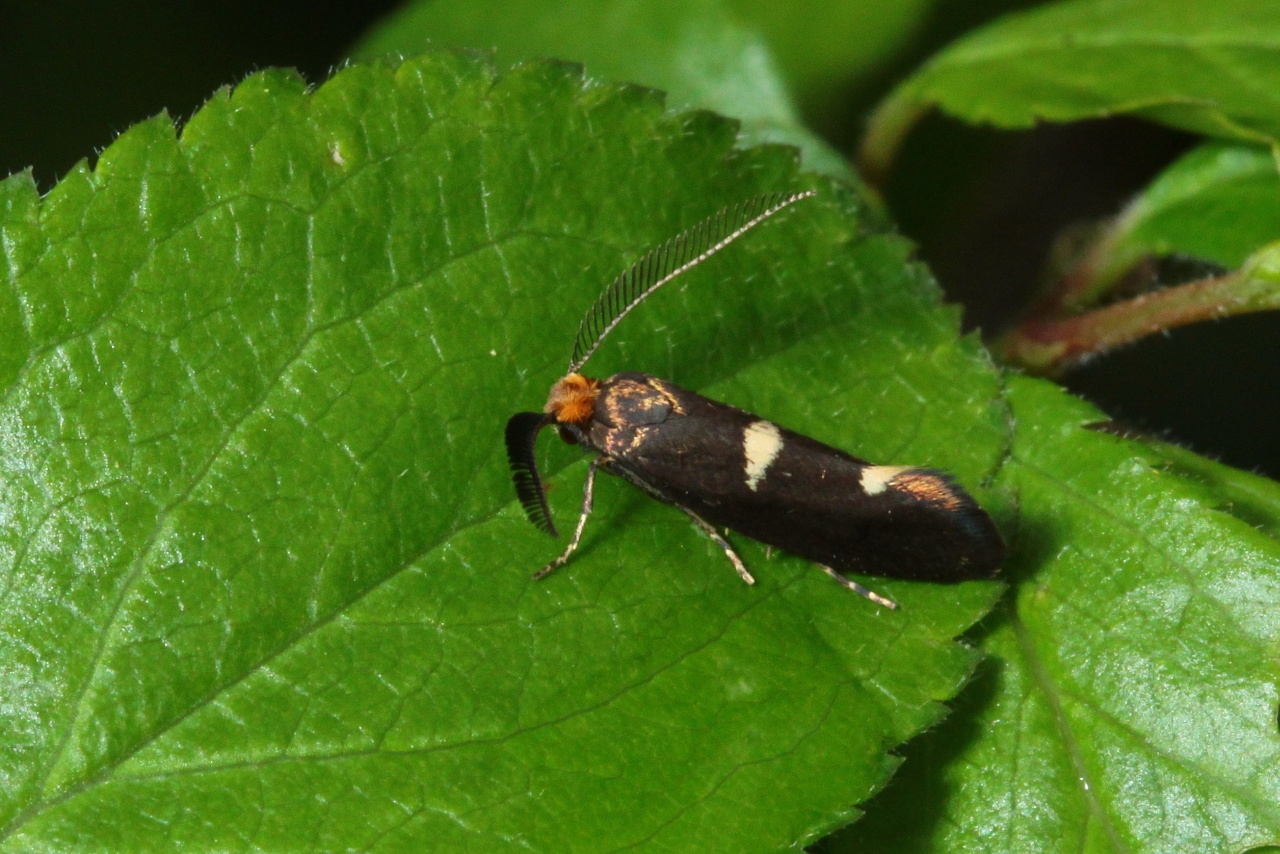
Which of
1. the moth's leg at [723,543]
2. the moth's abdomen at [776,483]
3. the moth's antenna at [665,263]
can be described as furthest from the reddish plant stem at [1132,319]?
the moth's leg at [723,543]

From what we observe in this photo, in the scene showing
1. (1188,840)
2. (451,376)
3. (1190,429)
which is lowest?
(1190,429)

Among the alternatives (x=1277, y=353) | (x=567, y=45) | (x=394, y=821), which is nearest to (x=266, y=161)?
(x=394, y=821)

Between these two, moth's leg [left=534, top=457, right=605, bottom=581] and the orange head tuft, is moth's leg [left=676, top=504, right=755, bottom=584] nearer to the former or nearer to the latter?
moth's leg [left=534, top=457, right=605, bottom=581]

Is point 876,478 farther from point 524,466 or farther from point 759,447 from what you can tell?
point 524,466

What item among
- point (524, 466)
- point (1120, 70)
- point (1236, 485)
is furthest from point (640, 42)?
point (1236, 485)

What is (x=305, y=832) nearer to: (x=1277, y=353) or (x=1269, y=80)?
(x=1269, y=80)
